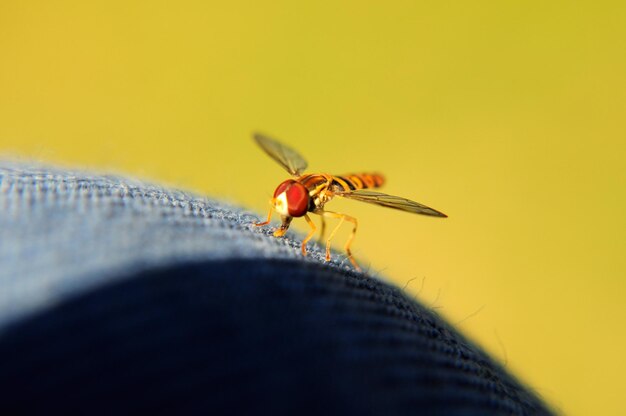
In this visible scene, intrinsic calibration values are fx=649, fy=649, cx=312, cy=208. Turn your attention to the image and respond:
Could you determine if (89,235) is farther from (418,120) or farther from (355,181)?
(418,120)

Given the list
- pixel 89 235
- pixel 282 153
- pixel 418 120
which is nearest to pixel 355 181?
pixel 282 153

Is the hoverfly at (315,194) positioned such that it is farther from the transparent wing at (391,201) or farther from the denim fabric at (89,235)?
the denim fabric at (89,235)

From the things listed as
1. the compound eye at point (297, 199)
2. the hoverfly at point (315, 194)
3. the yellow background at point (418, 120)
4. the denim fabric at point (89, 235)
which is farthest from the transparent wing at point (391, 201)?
the yellow background at point (418, 120)

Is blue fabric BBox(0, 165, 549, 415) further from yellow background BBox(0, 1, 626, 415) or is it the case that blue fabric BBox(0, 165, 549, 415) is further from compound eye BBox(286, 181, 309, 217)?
yellow background BBox(0, 1, 626, 415)

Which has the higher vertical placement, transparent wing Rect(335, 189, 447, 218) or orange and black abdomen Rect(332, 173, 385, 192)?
orange and black abdomen Rect(332, 173, 385, 192)

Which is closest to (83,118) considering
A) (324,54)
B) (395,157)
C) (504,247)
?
(324,54)

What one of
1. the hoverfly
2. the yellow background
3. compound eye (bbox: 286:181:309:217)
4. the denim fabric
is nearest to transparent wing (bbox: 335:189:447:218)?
the hoverfly
